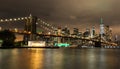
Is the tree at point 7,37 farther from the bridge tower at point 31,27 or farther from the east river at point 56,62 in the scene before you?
the east river at point 56,62

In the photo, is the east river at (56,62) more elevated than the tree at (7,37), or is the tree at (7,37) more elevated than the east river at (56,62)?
the tree at (7,37)

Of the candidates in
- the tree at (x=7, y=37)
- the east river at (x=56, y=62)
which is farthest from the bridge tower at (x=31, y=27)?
the east river at (x=56, y=62)

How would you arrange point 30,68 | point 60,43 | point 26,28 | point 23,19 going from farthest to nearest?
1. point 60,43
2. point 23,19
3. point 26,28
4. point 30,68

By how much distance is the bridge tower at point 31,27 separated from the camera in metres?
96.7

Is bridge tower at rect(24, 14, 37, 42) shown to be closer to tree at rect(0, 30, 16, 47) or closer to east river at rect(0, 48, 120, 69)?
tree at rect(0, 30, 16, 47)

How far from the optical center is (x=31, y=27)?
3971 inches

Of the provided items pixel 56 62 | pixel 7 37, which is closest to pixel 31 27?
pixel 7 37

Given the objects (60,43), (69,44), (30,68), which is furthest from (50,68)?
(69,44)

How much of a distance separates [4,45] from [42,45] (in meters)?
18.9

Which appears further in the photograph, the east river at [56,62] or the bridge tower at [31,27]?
the bridge tower at [31,27]

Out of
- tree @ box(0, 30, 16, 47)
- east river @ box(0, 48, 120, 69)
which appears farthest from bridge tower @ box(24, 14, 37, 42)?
east river @ box(0, 48, 120, 69)

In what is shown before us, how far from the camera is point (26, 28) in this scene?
105 metres

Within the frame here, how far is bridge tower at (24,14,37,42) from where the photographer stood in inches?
3809

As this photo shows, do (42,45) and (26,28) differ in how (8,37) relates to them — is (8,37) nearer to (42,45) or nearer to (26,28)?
(26,28)
